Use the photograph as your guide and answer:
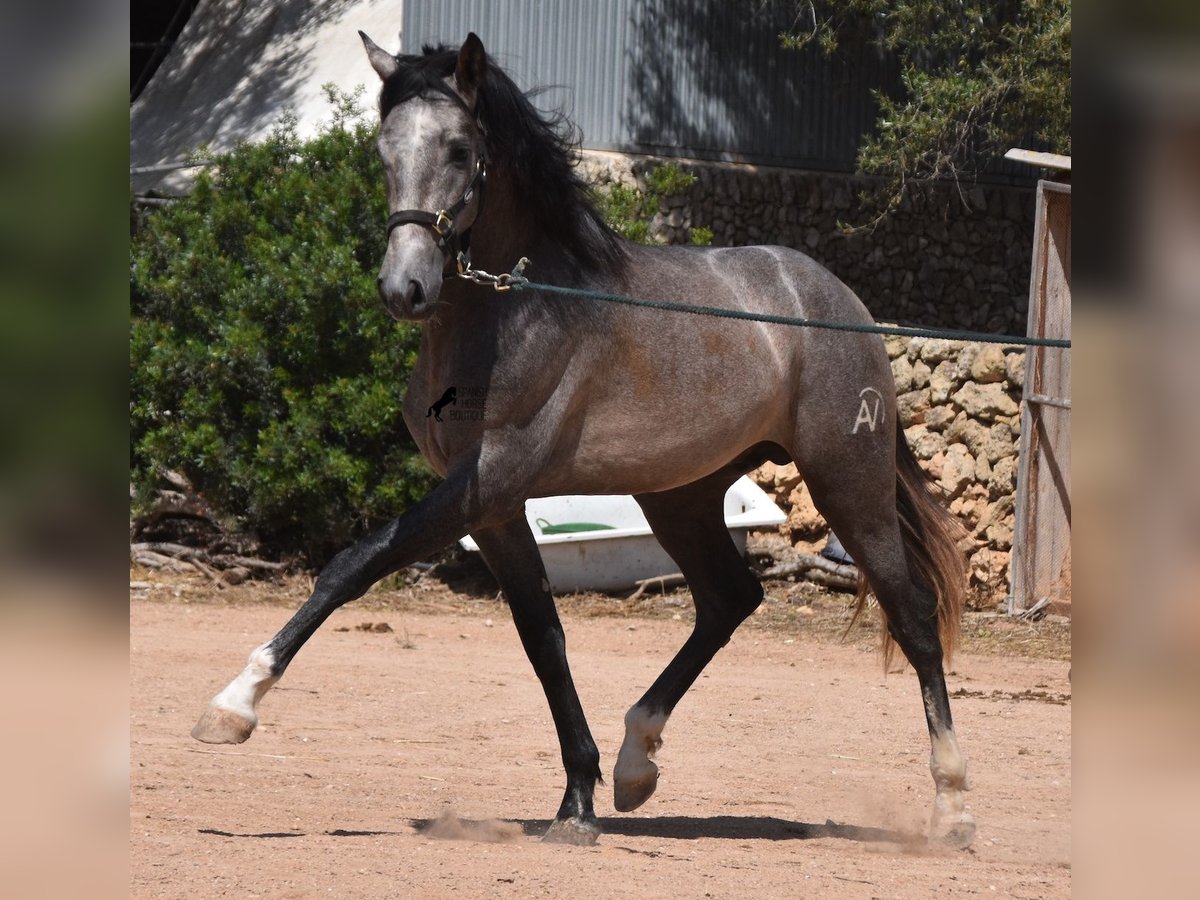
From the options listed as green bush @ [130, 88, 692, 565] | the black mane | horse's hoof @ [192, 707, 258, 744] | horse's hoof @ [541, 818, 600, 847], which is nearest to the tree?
green bush @ [130, 88, 692, 565]

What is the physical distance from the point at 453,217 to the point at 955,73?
34.7ft

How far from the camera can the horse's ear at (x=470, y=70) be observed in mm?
3910

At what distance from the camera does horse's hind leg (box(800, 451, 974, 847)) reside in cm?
471

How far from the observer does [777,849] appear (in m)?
4.34

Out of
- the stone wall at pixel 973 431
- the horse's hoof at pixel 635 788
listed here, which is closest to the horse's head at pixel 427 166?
the horse's hoof at pixel 635 788

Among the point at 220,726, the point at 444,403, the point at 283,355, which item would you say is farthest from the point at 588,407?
the point at 283,355

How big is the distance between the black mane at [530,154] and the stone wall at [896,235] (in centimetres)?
1008

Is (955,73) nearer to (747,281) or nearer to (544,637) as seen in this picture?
(747,281)

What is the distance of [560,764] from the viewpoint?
580 centimetres

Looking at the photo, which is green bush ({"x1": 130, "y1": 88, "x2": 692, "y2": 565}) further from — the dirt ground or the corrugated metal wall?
the corrugated metal wall

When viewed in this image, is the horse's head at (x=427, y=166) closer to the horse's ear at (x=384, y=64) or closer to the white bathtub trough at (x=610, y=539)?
the horse's ear at (x=384, y=64)

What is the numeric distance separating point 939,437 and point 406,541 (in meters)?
7.38
